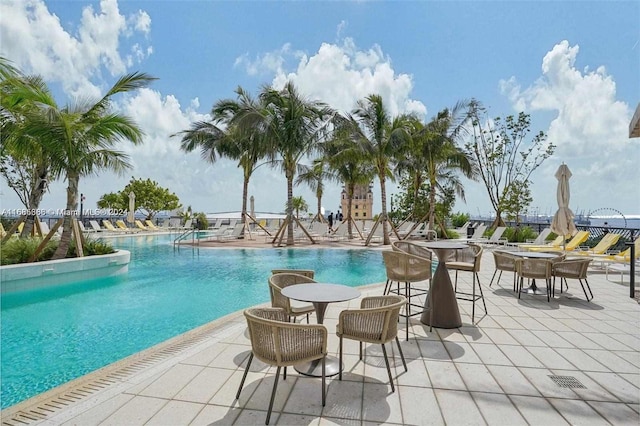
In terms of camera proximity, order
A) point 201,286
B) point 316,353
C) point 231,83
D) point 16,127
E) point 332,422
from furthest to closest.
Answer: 1. point 231,83
2. point 16,127
3. point 201,286
4. point 316,353
5. point 332,422

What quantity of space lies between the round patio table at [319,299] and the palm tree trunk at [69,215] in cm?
839

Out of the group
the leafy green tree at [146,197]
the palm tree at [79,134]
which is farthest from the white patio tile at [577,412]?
the leafy green tree at [146,197]

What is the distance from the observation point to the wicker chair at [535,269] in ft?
18.5

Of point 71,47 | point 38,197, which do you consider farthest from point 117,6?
point 38,197

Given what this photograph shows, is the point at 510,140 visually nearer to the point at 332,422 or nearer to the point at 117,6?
the point at 117,6

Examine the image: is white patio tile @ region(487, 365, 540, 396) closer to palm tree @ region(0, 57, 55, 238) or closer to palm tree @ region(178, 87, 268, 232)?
palm tree @ region(0, 57, 55, 238)

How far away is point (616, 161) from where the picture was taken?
38.4 ft

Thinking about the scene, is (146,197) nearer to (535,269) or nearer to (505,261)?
(505,261)

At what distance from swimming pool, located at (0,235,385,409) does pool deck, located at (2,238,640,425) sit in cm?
97

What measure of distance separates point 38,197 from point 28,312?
766 cm

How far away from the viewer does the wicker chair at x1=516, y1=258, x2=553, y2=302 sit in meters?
5.64

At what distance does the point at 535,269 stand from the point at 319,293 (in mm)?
4429

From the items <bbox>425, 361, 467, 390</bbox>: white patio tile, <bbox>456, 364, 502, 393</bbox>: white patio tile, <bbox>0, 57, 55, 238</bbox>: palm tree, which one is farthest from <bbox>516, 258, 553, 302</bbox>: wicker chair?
<bbox>0, 57, 55, 238</bbox>: palm tree

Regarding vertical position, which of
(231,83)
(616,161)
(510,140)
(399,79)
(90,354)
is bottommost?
(90,354)
